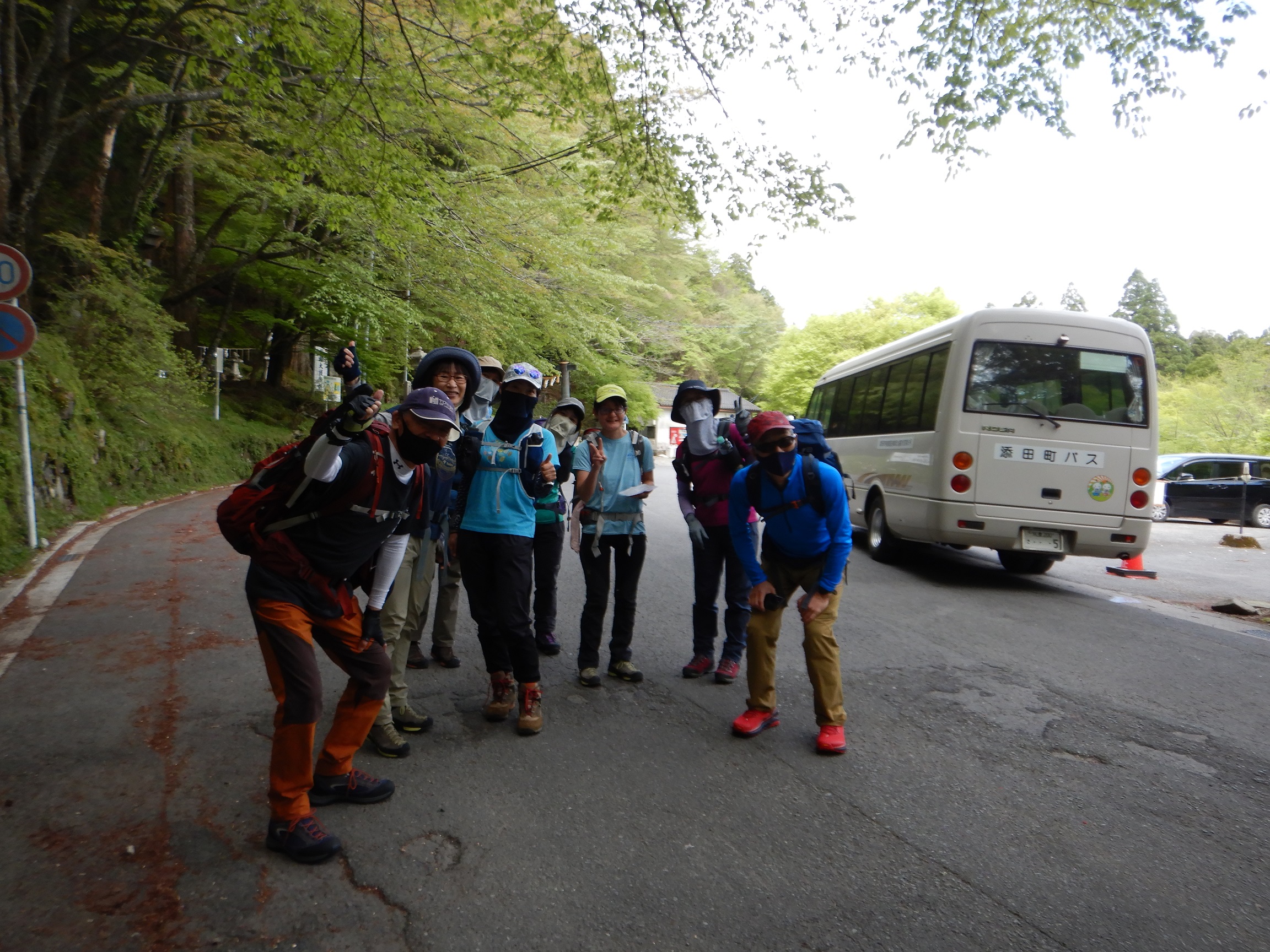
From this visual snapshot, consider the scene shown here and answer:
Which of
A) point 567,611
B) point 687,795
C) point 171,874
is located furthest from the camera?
point 567,611

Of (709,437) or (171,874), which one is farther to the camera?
(709,437)

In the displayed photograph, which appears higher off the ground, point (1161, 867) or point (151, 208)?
point (151, 208)

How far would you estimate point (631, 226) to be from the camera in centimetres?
2597

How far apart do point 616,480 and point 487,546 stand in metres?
1.17

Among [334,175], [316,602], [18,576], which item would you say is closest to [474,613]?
[316,602]

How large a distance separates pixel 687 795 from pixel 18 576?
6.80 meters

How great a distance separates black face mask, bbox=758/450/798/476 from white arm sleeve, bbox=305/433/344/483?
7.32 ft

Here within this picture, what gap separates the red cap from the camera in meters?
4.10

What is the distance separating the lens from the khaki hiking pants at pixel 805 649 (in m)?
4.04

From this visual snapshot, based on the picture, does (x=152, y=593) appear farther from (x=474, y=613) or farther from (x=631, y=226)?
(x=631, y=226)

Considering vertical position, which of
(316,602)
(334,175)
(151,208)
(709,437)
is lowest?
(316,602)

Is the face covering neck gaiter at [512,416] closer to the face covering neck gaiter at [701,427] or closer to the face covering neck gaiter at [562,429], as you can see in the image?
the face covering neck gaiter at [562,429]

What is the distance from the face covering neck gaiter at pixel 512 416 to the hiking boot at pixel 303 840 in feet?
6.62

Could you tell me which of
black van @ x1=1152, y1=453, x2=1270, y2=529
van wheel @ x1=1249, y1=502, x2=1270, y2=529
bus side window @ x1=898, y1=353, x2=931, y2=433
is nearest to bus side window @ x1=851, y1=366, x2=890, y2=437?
bus side window @ x1=898, y1=353, x2=931, y2=433
